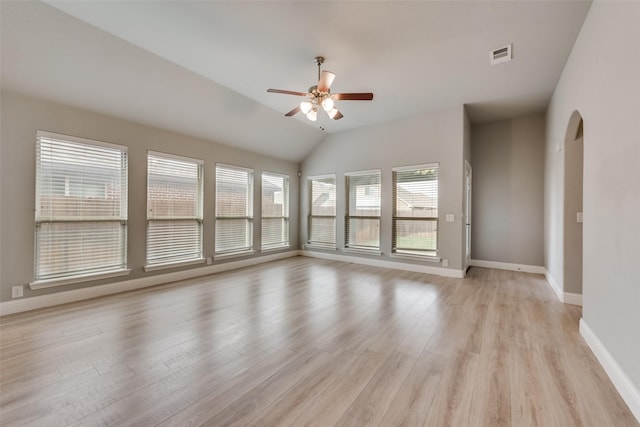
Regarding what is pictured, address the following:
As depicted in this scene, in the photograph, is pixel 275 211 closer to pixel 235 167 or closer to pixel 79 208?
pixel 235 167

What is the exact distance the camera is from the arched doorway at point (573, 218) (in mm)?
3436

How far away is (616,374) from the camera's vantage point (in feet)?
6.06

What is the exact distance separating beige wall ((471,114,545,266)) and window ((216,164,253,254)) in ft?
17.3

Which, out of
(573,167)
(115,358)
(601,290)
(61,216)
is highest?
(573,167)

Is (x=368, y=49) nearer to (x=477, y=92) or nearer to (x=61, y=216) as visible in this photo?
(x=477, y=92)

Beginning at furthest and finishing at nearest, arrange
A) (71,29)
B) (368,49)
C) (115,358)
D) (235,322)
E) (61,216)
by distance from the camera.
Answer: (61,216) → (368,49) → (235,322) → (71,29) → (115,358)

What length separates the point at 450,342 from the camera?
245 centimetres

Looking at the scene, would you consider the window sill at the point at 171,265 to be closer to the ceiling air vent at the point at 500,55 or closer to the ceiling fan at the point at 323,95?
the ceiling fan at the point at 323,95

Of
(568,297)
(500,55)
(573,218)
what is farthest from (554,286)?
(500,55)

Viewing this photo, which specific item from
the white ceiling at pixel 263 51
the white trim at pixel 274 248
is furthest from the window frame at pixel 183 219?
the white trim at pixel 274 248

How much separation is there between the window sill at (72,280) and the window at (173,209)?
0.46 m

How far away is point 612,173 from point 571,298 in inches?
94.9

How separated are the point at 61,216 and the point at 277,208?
410cm

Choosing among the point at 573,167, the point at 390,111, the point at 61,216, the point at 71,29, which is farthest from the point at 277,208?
the point at 573,167
